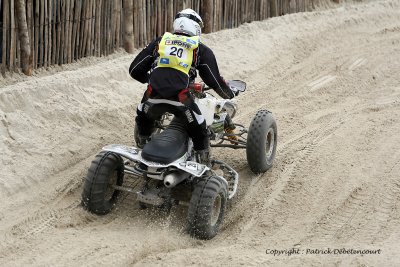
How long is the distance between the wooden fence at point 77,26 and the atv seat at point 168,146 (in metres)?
3.22

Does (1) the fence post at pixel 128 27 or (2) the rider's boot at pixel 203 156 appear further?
(1) the fence post at pixel 128 27

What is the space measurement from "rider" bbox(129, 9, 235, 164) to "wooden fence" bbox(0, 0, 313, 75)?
8.88 ft

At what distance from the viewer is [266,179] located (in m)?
8.20

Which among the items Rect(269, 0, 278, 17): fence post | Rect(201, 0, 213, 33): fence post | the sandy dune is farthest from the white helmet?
Rect(269, 0, 278, 17): fence post

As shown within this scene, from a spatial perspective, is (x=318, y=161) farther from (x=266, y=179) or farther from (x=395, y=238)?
(x=395, y=238)

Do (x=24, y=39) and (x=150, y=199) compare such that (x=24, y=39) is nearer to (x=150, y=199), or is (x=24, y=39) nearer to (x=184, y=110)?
(x=184, y=110)

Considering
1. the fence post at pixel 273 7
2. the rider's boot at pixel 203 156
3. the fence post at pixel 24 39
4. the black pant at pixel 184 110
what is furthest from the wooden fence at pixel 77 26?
the rider's boot at pixel 203 156

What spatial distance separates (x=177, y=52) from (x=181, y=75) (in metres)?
0.24

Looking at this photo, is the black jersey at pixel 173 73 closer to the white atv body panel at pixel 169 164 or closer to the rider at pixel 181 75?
the rider at pixel 181 75

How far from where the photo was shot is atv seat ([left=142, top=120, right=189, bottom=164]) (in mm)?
6789

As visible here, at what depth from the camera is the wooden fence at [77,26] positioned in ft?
30.6

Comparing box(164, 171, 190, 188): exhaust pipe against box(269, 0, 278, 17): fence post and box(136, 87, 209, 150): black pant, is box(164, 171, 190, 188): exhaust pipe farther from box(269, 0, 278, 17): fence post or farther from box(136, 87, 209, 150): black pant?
box(269, 0, 278, 17): fence post

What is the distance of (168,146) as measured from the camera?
272 inches

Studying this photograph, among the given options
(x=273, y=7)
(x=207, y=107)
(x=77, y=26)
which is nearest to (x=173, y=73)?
(x=207, y=107)
